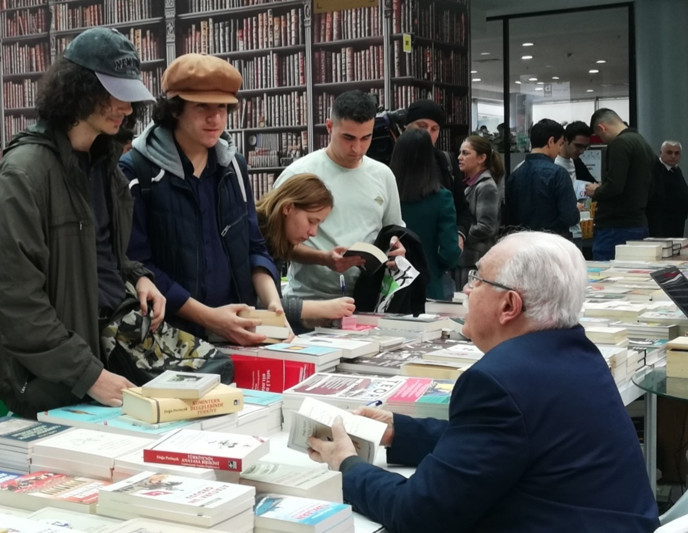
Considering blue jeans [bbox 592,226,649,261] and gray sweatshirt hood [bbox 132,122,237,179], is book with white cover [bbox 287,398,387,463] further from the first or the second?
blue jeans [bbox 592,226,649,261]

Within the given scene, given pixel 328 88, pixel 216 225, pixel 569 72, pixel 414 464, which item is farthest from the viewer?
pixel 569 72

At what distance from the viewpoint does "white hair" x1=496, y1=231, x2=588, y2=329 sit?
5.68 ft

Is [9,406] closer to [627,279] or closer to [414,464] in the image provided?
[414,464]

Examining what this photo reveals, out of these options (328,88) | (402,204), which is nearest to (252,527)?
(402,204)

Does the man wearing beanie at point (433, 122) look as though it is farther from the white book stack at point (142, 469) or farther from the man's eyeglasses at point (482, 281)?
the white book stack at point (142, 469)

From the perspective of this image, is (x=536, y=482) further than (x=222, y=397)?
No

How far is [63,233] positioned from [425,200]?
2544 mm

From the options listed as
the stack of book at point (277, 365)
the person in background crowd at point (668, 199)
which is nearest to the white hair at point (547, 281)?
the stack of book at point (277, 365)

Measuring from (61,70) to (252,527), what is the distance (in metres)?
1.33

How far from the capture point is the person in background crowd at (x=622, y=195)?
253 inches

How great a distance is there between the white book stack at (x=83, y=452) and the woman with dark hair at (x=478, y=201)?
4081mm

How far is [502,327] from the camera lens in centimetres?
178

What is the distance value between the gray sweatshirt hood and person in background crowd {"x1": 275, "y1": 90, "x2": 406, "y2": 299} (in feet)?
2.27

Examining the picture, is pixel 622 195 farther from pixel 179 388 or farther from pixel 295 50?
pixel 179 388
